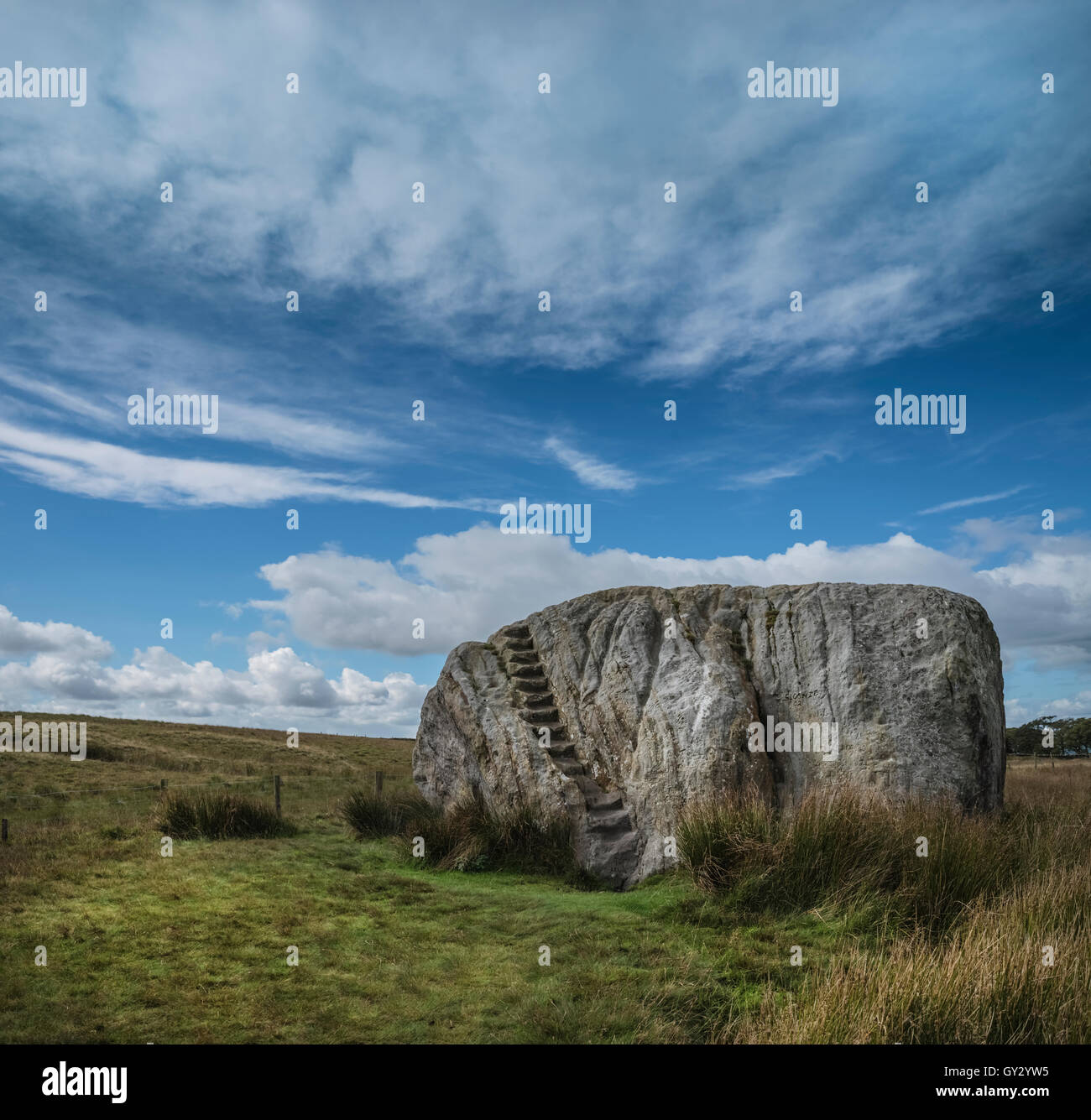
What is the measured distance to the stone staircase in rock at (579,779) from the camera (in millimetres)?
11883

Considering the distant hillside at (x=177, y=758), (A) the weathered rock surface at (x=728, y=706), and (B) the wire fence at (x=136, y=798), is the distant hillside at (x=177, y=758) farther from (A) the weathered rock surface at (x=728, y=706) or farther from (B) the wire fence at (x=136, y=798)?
(A) the weathered rock surface at (x=728, y=706)

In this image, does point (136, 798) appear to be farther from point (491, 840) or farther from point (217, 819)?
point (491, 840)

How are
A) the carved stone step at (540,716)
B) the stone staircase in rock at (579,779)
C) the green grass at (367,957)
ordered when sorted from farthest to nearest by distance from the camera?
the carved stone step at (540,716)
the stone staircase in rock at (579,779)
the green grass at (367,957)

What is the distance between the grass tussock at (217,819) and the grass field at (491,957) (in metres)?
1.89

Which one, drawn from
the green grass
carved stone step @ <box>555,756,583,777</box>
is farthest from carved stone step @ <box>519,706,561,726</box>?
the green grass

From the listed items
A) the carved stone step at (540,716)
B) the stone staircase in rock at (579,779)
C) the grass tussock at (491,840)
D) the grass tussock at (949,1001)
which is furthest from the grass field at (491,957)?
the carved stone step at (540,716)

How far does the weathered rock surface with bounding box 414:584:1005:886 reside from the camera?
11.5 metres

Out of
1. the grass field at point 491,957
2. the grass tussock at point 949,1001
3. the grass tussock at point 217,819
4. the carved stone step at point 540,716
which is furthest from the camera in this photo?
the grass tussock at point 217,819

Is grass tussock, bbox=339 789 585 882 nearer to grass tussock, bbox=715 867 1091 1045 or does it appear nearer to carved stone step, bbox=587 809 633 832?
carved stone step, bbox=587 809 633 832

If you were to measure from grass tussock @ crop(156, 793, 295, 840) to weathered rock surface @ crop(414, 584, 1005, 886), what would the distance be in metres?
4.33
